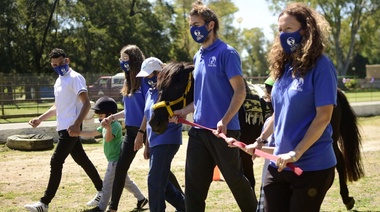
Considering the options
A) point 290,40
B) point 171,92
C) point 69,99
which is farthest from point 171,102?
point 69,99

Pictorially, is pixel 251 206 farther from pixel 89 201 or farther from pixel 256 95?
pixel 89 201

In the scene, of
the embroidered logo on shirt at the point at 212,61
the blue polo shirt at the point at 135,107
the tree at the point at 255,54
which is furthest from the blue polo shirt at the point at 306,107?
the tree at the point at 255,54

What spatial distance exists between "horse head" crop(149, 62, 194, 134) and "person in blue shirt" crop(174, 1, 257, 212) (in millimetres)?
196

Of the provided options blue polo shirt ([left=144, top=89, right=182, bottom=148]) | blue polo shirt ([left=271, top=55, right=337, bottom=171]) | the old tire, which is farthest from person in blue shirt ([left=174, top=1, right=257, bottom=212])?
the old tire

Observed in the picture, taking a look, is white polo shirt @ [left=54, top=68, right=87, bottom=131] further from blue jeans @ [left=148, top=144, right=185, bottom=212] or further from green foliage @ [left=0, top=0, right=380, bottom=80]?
green foliage @ [left=0, top=0, right=380, bottom=80]

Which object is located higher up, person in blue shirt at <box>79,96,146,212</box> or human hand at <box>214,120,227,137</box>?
human hand at <box>214,120,227,137</box>

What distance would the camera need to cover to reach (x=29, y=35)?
131ft

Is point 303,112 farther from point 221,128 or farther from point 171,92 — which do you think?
point 171,92

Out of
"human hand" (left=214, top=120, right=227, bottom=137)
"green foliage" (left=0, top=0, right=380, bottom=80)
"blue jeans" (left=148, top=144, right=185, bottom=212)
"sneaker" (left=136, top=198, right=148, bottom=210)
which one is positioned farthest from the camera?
"green foliage" (left=0, top=0, right=380, bottom=80)

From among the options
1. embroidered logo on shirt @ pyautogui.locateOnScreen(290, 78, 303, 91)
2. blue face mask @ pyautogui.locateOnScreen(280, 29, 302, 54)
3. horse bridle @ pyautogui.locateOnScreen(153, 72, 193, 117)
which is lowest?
horse bridle @ pyautogui.locateOnScreen(153, 72, 193, 117)

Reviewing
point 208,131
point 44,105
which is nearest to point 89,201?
point 208,131

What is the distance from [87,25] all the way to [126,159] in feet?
121

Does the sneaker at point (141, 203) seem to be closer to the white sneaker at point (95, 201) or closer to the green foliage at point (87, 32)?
the white sneaker at point (95, 201)

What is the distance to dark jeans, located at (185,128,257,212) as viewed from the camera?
459cm
